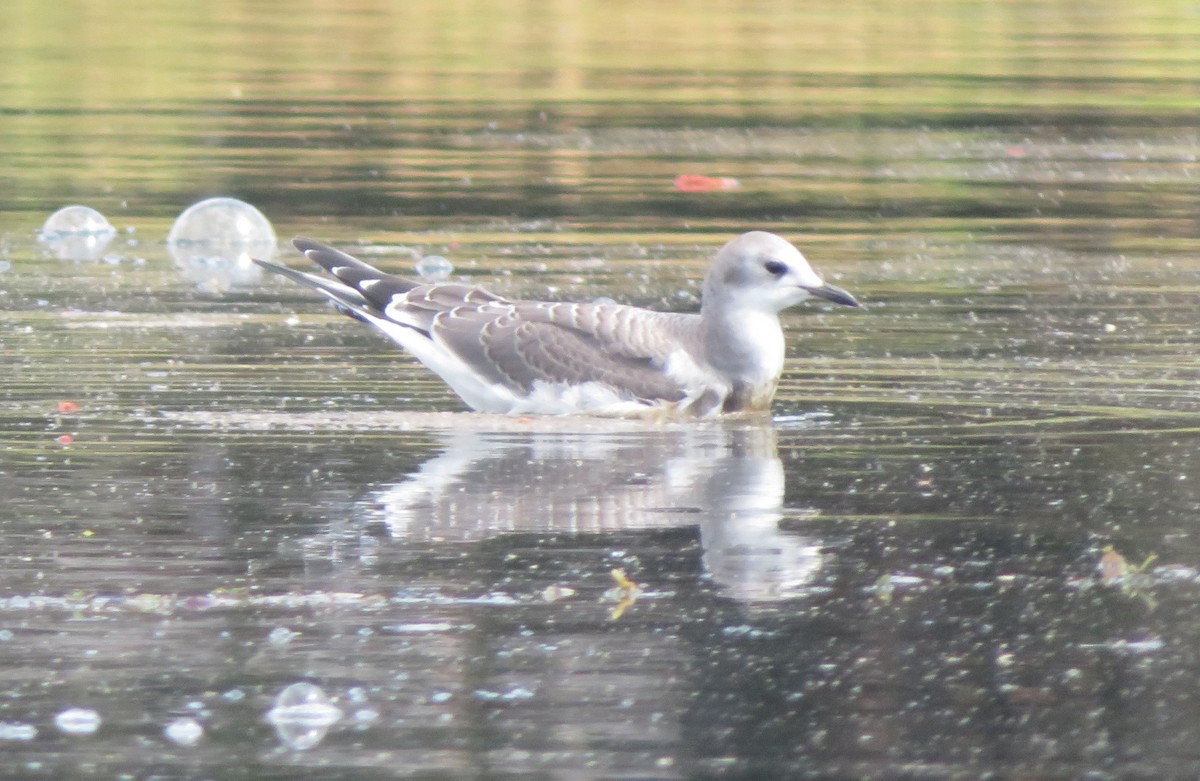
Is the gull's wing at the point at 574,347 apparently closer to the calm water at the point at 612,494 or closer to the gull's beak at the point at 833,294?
the calm water at the point at 612,494

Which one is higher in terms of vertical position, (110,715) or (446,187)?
(446,187)

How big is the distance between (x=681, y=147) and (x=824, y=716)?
1466 cm

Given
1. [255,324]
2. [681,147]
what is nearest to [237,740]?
[255,324]

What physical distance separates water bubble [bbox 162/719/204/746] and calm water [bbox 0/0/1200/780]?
0.7 inches

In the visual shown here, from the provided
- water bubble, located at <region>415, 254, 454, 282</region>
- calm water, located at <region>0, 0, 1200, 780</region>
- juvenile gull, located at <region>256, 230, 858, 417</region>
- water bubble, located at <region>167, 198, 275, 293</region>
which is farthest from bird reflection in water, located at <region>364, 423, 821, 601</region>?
water bubble, located at <region>167, 198, 275, 293</region>

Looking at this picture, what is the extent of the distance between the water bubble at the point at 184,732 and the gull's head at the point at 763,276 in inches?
192

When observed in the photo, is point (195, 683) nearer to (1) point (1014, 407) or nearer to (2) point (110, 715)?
(2) point (110, 715)

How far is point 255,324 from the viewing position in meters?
11.8

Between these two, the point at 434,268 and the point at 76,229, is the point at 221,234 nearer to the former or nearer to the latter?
the point at 76,229

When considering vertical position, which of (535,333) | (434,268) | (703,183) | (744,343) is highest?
(703,183)

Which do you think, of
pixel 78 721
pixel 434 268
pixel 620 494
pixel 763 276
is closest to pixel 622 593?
pixel 620 494

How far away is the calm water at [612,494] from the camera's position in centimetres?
531

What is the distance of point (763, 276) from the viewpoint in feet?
32.3

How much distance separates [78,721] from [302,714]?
0.48 m
